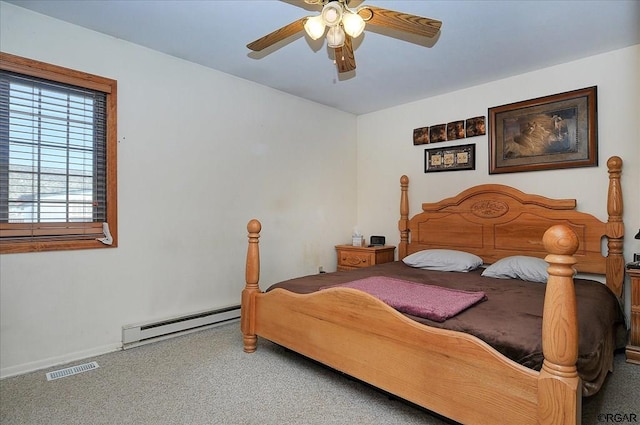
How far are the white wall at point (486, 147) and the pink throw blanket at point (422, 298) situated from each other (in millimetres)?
1732

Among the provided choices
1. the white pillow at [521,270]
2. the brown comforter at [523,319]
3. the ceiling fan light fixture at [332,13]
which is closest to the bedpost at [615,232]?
the brown comforter at [523,319]

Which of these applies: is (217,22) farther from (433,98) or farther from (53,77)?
(433,98)

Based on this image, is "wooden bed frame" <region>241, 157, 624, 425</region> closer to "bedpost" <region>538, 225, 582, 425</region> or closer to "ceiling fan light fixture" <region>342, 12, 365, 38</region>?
"bedpost" <region>538, 225, 582, 425</region>

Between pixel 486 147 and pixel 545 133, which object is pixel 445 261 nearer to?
pixel 486 147

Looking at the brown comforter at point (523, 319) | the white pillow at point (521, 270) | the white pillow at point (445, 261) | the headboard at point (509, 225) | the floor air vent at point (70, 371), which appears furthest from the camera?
the white pillow at point (445, 261)

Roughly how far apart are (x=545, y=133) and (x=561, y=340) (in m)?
2.50

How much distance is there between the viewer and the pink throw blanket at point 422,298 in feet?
5.46

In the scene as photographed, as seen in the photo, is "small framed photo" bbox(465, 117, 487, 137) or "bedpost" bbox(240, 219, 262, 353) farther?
"small framed photo" bbox(465, 117, 487, 137)

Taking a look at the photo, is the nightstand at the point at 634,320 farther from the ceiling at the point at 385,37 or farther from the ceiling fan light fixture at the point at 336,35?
the ceiling fan light fixture at the point at 336,35

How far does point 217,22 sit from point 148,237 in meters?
1.70

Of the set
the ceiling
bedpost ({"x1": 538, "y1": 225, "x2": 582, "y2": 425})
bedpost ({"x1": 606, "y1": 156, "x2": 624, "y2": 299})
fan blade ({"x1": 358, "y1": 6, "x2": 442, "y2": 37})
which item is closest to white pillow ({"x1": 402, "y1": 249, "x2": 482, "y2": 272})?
bedpost ({"x1": 606, "y1": 156, "x2": 624, "y2": 299})

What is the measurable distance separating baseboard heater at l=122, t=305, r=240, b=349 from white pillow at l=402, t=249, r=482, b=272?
5.79ft

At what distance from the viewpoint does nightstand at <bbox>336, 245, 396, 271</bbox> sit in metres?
3.80

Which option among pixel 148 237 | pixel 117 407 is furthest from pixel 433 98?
pixel 117 407
